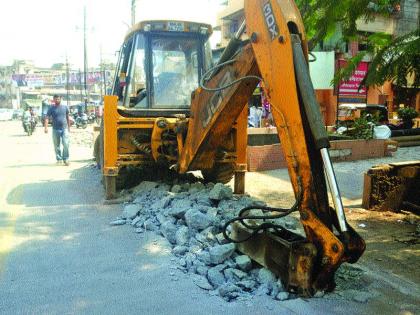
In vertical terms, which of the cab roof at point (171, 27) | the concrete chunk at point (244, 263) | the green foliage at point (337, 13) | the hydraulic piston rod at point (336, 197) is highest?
the cab roof at point (171, 27)

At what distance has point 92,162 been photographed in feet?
39.0

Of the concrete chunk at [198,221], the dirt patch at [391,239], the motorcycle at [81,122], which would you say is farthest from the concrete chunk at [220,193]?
the motorcycle at [81,122]

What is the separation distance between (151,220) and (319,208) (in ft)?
9.00

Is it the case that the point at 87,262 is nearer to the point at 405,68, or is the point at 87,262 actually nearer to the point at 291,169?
the point at 291,169

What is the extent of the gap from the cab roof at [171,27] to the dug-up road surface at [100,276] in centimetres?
279

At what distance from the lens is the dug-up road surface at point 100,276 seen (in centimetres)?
351

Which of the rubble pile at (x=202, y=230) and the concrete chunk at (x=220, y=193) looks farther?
the concrete chunk at (x=220, y=193)

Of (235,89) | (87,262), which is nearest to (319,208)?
(235,89)

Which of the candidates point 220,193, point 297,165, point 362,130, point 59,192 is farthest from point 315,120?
point 362,130

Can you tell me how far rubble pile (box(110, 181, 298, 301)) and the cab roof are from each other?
245 centimetres

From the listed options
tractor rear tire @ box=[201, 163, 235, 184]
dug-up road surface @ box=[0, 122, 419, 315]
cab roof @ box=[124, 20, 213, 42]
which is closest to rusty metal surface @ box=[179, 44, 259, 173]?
tractor rear tire @ box=[201, 163, 235, 184]

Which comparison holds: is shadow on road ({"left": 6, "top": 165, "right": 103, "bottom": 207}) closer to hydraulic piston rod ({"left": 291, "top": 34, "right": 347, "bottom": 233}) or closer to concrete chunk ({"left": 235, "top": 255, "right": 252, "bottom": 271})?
concrete chunk ({"left": 235, "top": 255, "right": 252, "bottom": 271})

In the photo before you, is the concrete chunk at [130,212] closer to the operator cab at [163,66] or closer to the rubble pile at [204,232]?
the rubble pile at [204,232]

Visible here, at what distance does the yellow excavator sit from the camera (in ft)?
11.5
